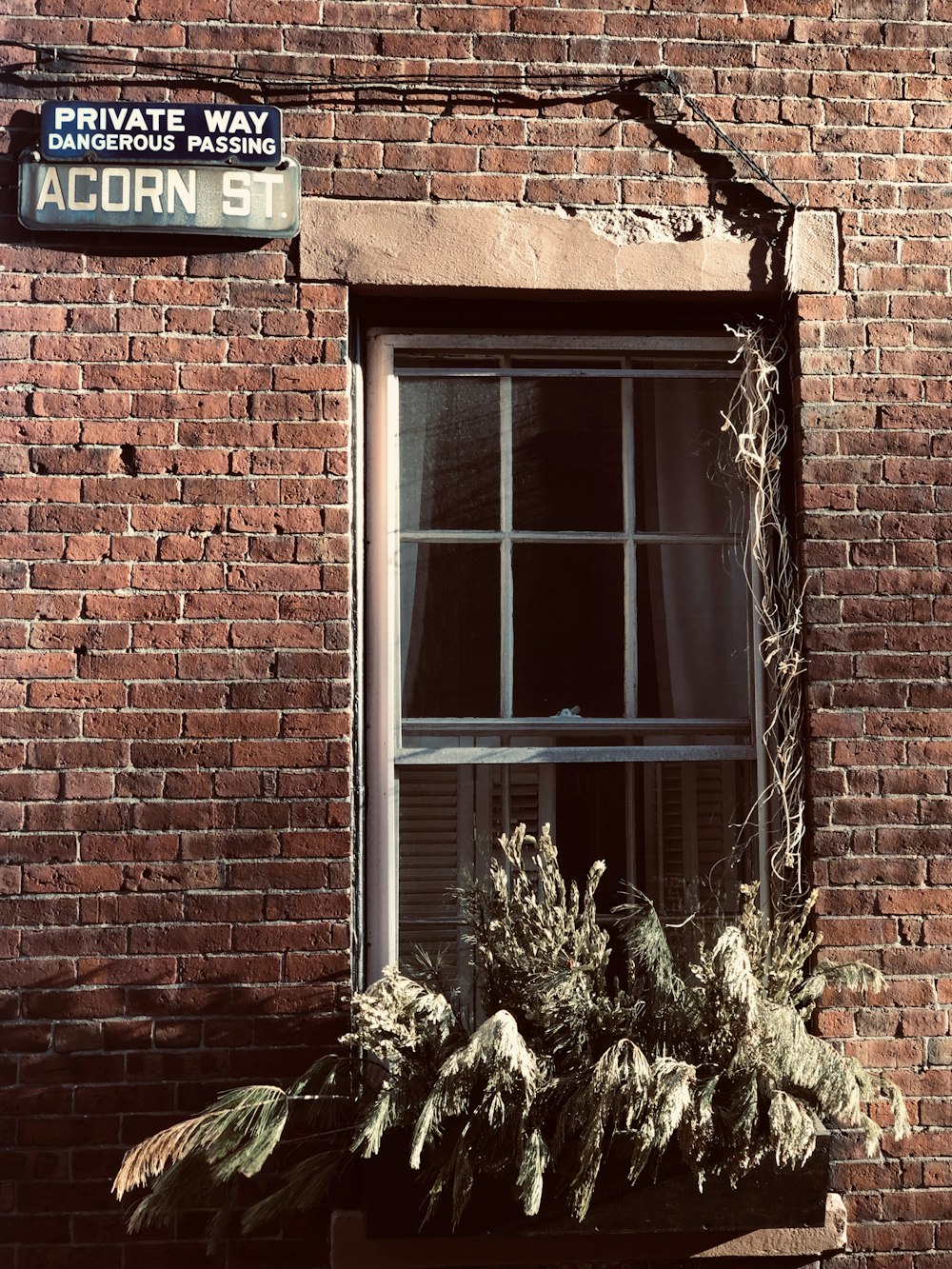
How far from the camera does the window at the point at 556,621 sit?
12.2ft

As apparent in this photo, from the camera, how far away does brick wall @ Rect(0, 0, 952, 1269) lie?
3.42 m

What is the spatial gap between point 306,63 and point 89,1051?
297cm

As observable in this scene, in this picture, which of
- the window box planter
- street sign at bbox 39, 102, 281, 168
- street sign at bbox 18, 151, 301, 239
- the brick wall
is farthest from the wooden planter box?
street sign at bbox 39, 102, 281, 168

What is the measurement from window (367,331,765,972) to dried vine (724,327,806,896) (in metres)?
0.07

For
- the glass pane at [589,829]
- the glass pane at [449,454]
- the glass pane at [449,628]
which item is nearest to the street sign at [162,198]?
the glass pane at [449,454]

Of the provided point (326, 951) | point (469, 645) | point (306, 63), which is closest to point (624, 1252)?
point (326, 951)

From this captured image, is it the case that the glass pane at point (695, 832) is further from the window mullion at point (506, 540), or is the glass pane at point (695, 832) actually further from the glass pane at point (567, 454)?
the glass pane at point (567, 454)

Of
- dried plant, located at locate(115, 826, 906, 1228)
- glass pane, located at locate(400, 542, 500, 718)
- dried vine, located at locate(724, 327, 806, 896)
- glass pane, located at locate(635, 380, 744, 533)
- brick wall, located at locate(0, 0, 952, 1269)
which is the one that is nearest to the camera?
dried plant, located at locate(115, 826, 906, 1228)

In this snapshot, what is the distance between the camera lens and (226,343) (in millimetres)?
3604

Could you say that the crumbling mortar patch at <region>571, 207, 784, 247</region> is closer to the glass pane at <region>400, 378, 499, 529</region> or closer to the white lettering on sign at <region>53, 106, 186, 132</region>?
the glass pane at <region>400, 378, 499, 529</region>

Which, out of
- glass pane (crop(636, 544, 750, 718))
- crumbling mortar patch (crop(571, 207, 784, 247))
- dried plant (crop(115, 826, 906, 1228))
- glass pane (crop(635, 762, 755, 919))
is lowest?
dried plant (crop(115, 826, 906, 1228))

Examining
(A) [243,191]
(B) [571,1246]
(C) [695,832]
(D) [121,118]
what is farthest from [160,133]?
(B) [571,1246]

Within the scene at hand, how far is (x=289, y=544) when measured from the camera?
3.56 m

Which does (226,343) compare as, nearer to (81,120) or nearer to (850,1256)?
(81,120)
